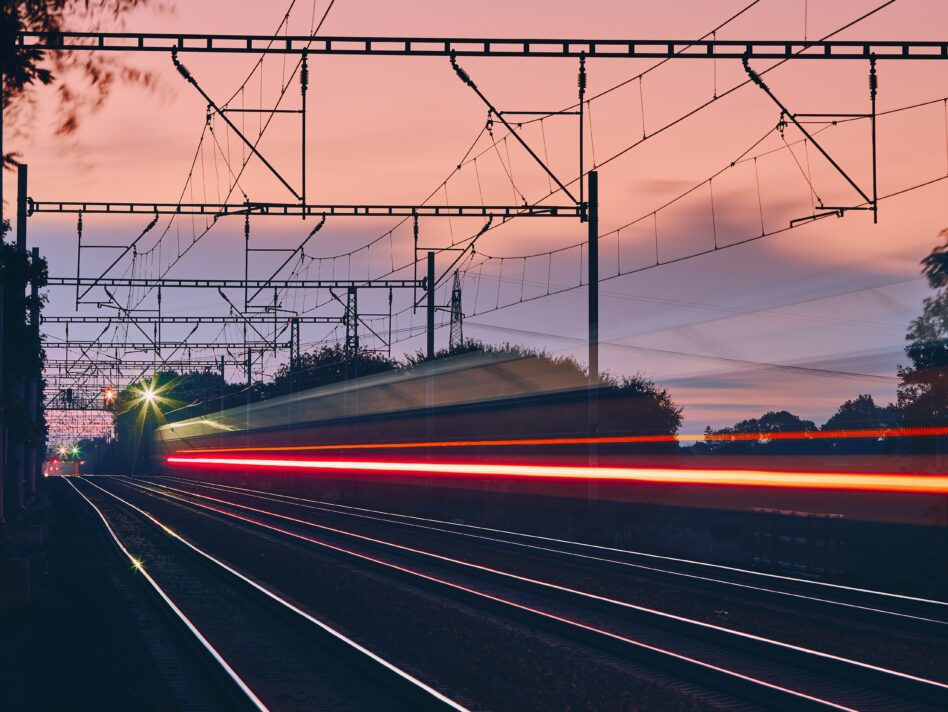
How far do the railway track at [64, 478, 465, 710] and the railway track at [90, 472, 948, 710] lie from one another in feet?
8.19

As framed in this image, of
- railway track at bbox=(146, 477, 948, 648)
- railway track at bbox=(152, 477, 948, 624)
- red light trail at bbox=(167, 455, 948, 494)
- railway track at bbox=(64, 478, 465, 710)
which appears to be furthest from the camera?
red light trail at bbox=(167, 455, 948, 494)

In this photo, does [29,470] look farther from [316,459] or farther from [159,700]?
[159,700]

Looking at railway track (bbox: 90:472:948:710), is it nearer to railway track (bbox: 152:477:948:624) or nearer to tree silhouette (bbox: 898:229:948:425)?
railway track (bbox: 152:477:948:624)

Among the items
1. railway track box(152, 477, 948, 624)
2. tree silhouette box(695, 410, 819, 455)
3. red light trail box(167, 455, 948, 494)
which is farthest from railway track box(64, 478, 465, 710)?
tree silhouette box(695, 410, 819, 455)

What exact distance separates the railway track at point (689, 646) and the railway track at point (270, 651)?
2496 millimetres

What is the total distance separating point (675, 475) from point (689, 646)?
34.1 ft

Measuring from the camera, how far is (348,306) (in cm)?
4556

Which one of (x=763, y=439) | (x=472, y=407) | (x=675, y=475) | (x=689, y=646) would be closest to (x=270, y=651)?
(x=689, y=646)

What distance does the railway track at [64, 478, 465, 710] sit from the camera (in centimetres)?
980

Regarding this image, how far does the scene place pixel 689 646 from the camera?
12.2 metres

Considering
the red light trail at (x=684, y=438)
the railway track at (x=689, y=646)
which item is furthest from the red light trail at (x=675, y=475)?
the railway track at (x=689, y=646)

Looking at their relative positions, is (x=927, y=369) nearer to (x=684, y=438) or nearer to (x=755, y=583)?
(x=684, y=438)

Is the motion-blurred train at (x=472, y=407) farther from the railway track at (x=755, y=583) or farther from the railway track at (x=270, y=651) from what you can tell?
the railway track at (x=270, y=651)

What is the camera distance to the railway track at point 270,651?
9.80m
